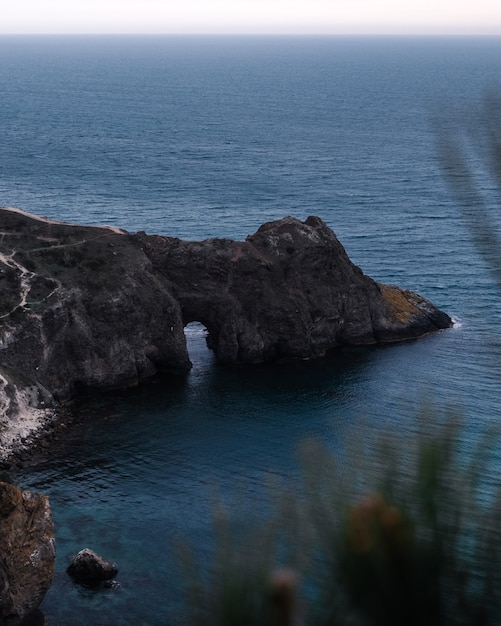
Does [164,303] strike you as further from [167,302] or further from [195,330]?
[195,330]

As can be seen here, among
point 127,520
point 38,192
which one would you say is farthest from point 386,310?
point 38,192

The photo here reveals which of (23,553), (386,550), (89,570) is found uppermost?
(386,550)

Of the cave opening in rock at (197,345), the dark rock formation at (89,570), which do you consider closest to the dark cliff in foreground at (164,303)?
the cave opening in rock at (197,345)

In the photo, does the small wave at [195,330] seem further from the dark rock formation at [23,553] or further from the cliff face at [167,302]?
the dark rock formation at [23,553]

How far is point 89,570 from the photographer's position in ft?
182

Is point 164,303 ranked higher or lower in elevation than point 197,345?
higher

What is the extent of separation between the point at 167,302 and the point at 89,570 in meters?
38.4

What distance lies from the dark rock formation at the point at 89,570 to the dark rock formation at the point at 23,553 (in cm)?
447

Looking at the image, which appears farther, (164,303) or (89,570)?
(164,303)

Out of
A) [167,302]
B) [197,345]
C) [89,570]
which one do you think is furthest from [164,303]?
[89,570]

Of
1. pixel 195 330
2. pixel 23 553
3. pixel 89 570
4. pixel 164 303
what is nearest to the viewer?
pixel 23 553

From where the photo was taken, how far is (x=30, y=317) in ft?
277

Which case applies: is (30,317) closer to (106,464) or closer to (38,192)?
(106,464)

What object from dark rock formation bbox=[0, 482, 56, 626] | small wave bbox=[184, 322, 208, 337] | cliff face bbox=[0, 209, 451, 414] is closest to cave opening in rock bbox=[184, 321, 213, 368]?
small wave bbox=[184, 322, 208, 337]
